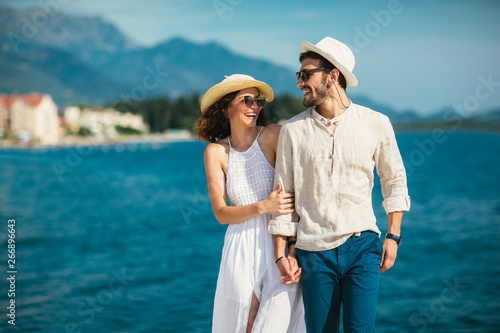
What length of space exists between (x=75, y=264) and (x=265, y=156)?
2228cm

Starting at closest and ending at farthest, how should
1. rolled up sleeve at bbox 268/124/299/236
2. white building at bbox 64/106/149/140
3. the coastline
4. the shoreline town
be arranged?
1. rolled up sleeve at bbox 268/124/299/236
2. the coastline
3. the shoreline town
4. white building at bbox 64/106/149/140

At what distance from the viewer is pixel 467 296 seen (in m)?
18.5

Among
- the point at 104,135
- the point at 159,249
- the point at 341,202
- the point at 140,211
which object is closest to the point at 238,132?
the point at 341,202

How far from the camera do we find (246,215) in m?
2.93

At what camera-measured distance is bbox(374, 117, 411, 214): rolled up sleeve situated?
105 inches

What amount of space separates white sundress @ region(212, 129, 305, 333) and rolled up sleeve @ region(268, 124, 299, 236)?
0.75 ft

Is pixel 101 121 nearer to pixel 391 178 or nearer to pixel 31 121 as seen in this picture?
pixel 31 121

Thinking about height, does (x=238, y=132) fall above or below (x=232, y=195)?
above

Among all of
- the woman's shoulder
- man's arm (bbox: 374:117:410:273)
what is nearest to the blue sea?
the woman's shoulder

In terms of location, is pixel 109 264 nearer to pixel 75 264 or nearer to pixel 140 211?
pixel 75 264

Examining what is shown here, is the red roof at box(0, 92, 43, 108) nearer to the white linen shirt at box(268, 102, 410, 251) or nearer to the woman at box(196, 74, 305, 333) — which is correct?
the woman at box(196, 74, 305, 333)

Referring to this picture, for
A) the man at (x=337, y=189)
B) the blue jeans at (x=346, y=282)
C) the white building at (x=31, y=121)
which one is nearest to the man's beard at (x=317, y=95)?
the man at (x=337, y=189)

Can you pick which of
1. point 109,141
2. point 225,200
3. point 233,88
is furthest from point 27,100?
point 225,200

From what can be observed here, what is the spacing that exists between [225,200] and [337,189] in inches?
26.9
